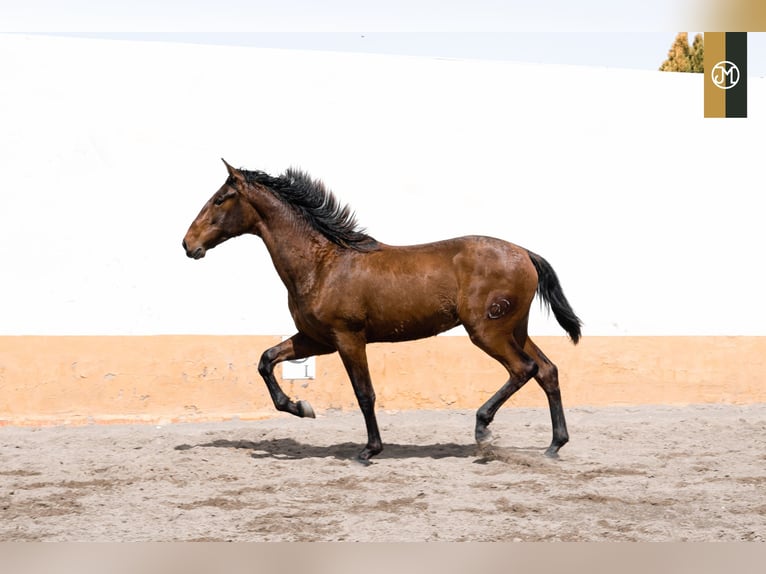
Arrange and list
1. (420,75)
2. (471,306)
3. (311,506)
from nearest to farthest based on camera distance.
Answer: (311,506) → (471,306) → (420,75)

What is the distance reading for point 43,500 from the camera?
5988mm

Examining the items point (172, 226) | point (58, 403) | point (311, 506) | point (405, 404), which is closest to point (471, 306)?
point (311, 506)

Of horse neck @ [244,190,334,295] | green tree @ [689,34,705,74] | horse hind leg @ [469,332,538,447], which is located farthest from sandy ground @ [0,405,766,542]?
green tree @ [689,34,705,74]

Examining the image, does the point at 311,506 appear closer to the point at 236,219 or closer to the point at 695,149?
the point at 236,219

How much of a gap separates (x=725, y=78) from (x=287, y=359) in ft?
21.8

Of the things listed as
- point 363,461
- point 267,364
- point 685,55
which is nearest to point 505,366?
point 363,461

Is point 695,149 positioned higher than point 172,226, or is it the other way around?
point 695,149

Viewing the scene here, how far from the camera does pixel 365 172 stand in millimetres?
10469

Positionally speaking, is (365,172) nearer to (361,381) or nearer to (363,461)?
(361,381)

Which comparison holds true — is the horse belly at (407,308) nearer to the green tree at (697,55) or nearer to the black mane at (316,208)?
the black mane at (316,208)

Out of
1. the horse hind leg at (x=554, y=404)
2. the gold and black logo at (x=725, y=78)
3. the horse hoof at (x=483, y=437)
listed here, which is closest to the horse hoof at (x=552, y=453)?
the horse hind leg at (x=554, y=404)

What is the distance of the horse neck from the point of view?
297 inches

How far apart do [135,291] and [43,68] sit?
2404 mm

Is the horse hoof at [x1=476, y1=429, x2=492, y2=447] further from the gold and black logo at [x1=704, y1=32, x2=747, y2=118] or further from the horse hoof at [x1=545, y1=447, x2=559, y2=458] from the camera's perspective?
the gold and black logo at [x1=704, y1=32, x2=747, y2=118]
